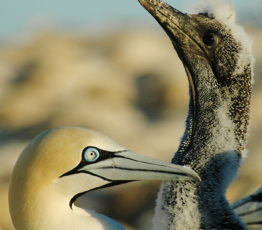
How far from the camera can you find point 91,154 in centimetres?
252

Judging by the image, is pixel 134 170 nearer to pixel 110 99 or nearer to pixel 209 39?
pixel 209 39

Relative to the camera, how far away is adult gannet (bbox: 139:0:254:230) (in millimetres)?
2836

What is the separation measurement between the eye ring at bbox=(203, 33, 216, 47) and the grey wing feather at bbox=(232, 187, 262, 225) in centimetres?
146

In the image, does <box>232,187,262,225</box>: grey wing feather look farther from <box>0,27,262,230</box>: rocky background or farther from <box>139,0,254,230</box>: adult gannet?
<box>0,27,262,230</box>: rocky background

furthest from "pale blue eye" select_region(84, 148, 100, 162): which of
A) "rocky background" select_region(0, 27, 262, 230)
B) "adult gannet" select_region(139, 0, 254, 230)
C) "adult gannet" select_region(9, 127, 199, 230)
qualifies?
"rocky background" select_region(0, 27, 262, 230)

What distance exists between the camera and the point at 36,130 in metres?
9.84

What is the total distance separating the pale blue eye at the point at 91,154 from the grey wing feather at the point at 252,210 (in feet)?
5.76

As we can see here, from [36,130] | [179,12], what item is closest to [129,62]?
[36,130]

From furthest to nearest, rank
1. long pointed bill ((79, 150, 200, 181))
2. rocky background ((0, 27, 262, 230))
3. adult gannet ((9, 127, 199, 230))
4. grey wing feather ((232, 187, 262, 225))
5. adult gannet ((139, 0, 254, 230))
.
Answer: rocky background ((0, 27, 262, 230)), grey wing feather ((232, 187, 262, 225)), adult gannet ((139, 0, 254, 230)), long pointed bill ((79, 150, 200, 181)), adult gannet ((9, 127, 199, 230))

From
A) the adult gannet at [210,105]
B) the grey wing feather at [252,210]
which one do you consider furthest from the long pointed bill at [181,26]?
the grey wing feather at [252,210]

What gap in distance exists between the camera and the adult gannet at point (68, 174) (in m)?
2.42

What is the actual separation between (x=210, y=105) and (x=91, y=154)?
108 centimetres

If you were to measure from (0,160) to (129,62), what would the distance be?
6505 mm

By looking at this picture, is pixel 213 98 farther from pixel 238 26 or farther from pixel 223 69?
pixel 238 26
